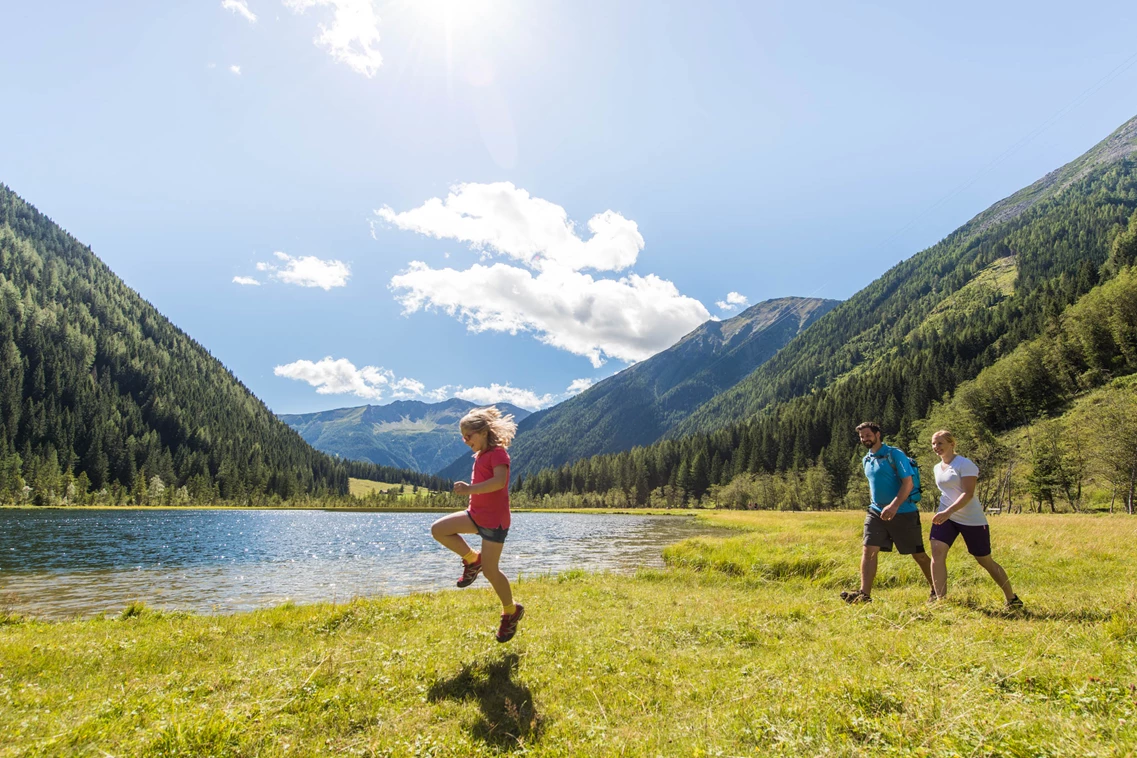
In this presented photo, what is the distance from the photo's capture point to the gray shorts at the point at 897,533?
9810mm

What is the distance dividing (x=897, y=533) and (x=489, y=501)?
817cm

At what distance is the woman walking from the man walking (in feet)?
1.52

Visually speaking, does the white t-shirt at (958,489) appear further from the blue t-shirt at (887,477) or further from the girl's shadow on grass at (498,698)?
the girl's shadow on grass at (498,698)

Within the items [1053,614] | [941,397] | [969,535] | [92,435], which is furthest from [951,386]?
[92,435]

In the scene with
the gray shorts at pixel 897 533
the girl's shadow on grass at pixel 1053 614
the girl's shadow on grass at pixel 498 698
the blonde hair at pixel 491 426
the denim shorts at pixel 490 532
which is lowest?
the girl's shadow on grass at pixel 1053 614

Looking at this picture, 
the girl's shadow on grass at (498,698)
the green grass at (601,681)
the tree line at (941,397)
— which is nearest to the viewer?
the green grass at (601,681)

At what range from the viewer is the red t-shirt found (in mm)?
6945

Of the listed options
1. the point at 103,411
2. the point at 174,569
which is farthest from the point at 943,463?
the point at 103,411

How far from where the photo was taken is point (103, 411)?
539 ft

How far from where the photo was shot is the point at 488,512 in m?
6.94

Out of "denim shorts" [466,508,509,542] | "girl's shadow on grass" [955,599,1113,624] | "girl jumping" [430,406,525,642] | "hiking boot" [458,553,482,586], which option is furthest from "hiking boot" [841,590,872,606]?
"hiking boot" [458,553,482,586]

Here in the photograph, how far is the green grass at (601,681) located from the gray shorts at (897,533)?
1001 millimetres

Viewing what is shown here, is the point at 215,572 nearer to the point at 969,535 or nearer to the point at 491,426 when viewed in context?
the point at 491,426

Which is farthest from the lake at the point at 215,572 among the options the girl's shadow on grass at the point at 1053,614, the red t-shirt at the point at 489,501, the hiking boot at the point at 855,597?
the girl's shadow on grass at the point at 1053,614
